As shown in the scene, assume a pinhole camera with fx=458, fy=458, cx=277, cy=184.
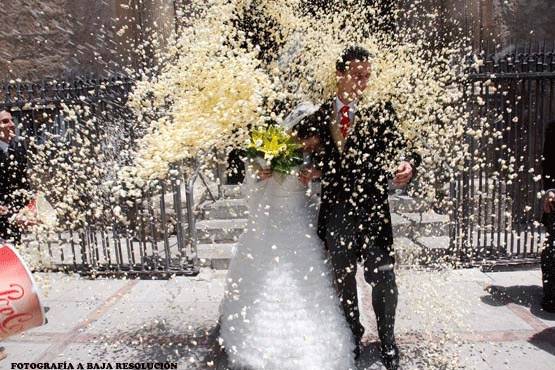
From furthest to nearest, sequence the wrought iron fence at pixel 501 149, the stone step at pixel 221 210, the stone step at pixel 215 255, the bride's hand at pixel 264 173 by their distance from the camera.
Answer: the stone step at pixel 221 210 < the stone step at pixel 215 255 < the wrought iron fence at pixel 501 149 < the bride's hand at pixel 264 173

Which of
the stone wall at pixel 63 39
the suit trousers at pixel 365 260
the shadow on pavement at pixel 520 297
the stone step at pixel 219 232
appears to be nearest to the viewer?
the suit trousers at pixel 365 260

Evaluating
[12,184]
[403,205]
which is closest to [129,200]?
[12,184]

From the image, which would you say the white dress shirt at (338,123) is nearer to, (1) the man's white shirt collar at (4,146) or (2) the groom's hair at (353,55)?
(2) the groom's hair at (353,55)

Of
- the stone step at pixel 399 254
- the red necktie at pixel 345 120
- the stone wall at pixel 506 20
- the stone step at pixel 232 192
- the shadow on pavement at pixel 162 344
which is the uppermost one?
the stone wall at pixel 506 20

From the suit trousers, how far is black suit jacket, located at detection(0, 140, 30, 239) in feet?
9.99

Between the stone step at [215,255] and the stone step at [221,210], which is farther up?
the stone step at [221,210]

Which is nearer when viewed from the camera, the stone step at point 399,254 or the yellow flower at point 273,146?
the yellow flower at point 273,146

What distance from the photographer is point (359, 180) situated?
10.3 feet

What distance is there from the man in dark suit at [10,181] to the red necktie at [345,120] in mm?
3122

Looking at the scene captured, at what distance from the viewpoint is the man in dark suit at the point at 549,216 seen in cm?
433

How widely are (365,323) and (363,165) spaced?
177cm

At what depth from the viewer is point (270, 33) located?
3.09m

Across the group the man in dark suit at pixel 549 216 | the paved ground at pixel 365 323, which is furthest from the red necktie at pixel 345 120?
the man in dark suit at pixel 549 216

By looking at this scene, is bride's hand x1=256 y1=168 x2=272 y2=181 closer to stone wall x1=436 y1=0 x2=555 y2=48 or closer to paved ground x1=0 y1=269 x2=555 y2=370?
paved ground x1=0 y1=269 x2=555 y2=370
